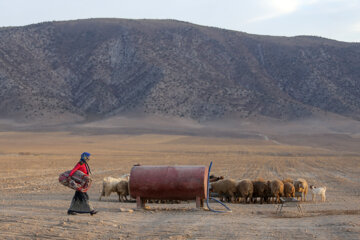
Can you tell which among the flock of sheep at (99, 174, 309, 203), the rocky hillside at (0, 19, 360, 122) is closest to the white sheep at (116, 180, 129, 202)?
the flock of sheep at (99, 174, 309, 203)

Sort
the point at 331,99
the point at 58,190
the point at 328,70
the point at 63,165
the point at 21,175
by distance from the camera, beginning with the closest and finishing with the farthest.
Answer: the point at 58,190, the point at 21,175, the point at 63,165, the point at 331,99, the point at 328,70

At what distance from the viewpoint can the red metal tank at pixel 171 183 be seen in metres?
16.6

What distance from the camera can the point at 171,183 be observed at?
54.5 feet

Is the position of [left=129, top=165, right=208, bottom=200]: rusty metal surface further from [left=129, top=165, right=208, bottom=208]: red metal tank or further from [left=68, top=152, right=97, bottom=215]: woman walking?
[left=68, top=152, right=97, bottom=215]: woman walking

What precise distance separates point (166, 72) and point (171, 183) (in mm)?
100452

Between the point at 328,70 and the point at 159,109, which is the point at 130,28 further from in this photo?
the point at 328,70

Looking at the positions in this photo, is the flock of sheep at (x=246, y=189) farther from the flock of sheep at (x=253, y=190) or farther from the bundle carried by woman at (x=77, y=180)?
the bundle carried by woman at (x=77, y=180)

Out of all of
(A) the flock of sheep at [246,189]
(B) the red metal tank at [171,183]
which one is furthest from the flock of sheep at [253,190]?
(B) the red metal tank at [171,183]

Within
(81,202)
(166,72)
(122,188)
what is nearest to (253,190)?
(122,188)

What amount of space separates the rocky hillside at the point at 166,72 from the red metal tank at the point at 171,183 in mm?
86819

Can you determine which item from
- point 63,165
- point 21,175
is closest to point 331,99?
point 63,165

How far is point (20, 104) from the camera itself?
106m

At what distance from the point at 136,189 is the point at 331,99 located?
351 ft

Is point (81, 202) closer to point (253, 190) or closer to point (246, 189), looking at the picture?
point (246, 189)
